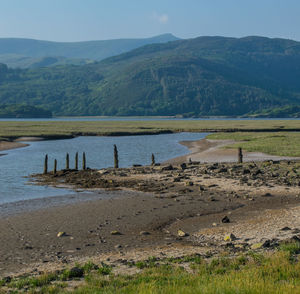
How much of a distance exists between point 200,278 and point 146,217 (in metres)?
12.5

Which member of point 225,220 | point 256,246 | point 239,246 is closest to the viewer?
point 256,246

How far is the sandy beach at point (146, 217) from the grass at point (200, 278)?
213 cm

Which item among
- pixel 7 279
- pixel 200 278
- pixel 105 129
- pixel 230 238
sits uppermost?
pixel 200 278

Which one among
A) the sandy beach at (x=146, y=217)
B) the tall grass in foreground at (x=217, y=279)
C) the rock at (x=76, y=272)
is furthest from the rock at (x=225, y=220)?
the rock at (x=76, y=272)

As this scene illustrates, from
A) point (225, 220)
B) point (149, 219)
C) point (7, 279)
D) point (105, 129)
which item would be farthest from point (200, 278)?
point (105, 129)

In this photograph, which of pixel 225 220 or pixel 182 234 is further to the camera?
pixel 225 220

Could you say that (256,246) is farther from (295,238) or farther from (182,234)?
(182,234)

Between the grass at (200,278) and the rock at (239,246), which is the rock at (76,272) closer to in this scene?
the grass at (200,278)

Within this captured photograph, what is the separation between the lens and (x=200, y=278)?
41.0ft

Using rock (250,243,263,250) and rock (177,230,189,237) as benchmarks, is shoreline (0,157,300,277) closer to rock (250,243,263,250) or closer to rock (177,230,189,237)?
rock (177,230,189,237)

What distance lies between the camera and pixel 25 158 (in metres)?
60.6

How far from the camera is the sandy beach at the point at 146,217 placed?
18.3 meters

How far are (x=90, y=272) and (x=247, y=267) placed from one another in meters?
4.89

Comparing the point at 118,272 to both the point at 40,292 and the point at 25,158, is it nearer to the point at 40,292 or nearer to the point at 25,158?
the point at 40,292
